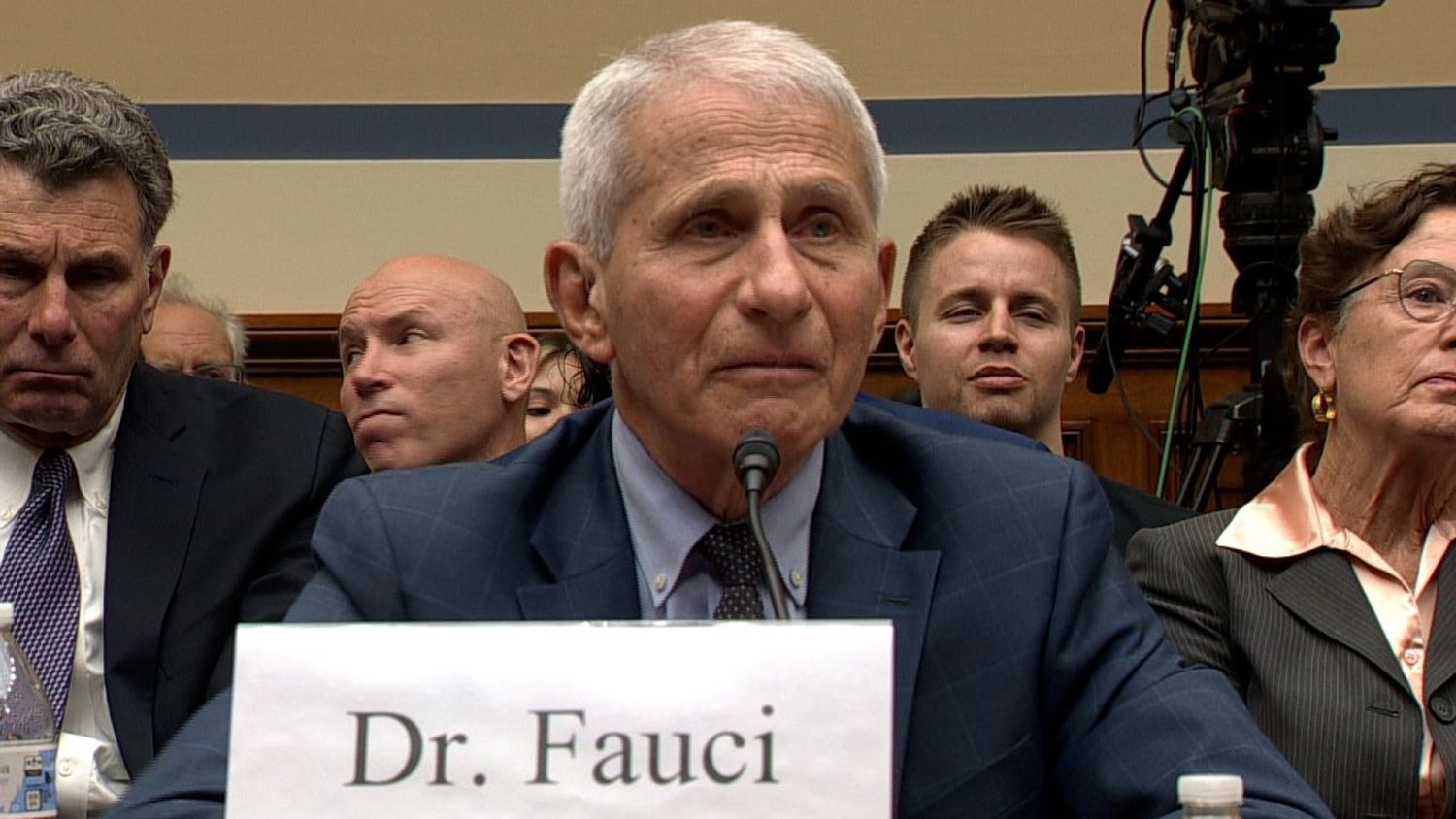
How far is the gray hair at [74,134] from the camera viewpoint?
251 centimetres

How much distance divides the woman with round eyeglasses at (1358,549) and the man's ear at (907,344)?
3.49ft

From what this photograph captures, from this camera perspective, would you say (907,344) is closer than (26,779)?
No

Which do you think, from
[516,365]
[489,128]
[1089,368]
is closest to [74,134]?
[516,365]

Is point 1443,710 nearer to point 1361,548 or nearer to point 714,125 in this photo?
point 1361,548

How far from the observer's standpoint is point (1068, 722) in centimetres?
162

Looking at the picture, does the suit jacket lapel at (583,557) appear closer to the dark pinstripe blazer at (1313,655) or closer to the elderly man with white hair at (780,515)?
the elderly man with white hair at (780,515)

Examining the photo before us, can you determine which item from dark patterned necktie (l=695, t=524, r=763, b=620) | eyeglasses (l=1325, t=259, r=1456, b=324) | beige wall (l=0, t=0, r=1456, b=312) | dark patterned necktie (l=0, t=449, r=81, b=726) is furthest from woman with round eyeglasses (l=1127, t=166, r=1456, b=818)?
beige wall (l=0, t=0, r=1456, b=312)

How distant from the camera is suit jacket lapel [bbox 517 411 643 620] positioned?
1636 millimetres

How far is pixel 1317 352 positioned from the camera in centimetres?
261

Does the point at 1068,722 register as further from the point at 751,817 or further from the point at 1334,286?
the point at 1334,286

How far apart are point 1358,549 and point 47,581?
5.20 feet

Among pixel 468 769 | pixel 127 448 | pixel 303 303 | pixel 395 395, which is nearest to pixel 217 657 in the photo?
pixel 127 448

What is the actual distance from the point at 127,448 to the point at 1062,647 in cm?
141

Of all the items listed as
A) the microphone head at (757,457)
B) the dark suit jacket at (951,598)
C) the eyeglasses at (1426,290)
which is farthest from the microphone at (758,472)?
the eyeglasses at (1426,290)
